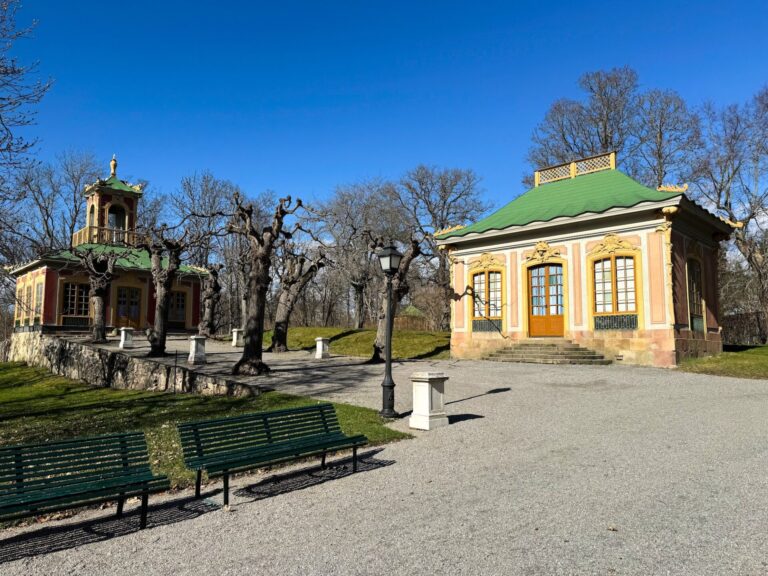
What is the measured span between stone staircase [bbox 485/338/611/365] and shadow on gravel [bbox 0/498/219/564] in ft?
47.5

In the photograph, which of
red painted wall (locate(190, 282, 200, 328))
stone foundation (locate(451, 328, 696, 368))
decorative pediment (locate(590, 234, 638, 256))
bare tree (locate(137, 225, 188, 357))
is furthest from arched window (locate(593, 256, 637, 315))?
red painted wall (locate(190, 282, 200, 328))

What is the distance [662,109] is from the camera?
30.9m

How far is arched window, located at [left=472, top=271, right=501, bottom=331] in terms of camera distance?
2088 cm

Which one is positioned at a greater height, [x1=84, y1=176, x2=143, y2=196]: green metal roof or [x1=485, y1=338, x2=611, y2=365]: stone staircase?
[x1=84, y1=176, x2=143, y2=196]: green metal roof

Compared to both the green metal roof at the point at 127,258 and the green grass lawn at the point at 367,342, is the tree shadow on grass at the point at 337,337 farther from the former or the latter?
the green metal roof at the point at 127,258

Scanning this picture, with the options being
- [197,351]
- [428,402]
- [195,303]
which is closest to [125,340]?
[197,351]

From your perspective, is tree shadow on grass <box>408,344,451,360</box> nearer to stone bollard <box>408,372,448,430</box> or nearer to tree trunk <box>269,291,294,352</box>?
tree trunk <box>269,291,294,352</box>

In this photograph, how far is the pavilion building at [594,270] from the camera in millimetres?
17172

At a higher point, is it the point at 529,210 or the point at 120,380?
the point at 529,210

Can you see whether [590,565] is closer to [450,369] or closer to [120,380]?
[450,369]

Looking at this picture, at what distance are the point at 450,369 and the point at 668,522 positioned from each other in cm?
1236

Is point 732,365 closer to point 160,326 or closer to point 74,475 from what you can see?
point 74,475

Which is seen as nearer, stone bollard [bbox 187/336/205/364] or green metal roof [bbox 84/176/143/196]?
stone bollard [bbox 187/336/205/364]

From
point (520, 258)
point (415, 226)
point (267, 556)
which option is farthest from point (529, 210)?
point (415, 226)
